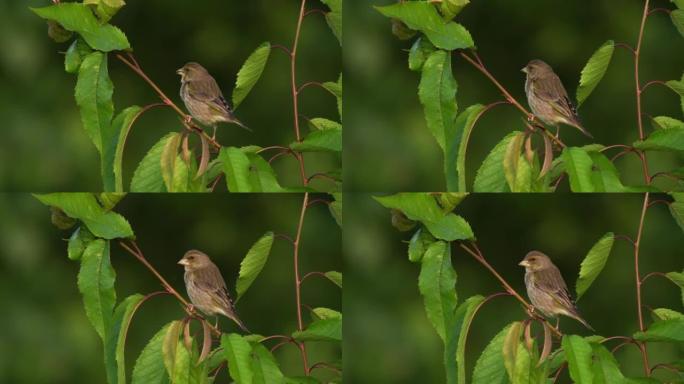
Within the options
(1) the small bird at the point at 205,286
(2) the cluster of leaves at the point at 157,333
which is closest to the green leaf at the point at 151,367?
(2) the cluster of leaves at the point at 157,333

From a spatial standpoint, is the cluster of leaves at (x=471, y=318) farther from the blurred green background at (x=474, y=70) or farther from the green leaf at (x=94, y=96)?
the green leaf at (x=94, y=96)

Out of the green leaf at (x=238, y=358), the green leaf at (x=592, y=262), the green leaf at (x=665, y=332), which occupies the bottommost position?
the green leaf at (x=665, y=332)

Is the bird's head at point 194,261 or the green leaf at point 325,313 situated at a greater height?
the bird's head at point 194,261

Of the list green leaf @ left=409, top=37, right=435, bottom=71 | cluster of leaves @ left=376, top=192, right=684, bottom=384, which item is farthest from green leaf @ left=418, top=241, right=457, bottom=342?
green leaf @ left=409, top=37, right=435, bottom=71

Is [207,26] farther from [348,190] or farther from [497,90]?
[497,90]

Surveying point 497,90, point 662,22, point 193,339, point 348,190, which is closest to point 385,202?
point 348,190

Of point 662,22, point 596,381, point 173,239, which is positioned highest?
point 662,22
